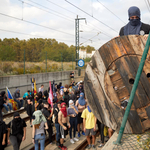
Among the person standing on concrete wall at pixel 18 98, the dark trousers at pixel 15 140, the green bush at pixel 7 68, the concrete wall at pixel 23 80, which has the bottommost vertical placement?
the dark trousers at pixel 15 140

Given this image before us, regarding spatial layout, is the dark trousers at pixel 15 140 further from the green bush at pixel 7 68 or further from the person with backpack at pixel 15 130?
the green bush at pixel 7 68

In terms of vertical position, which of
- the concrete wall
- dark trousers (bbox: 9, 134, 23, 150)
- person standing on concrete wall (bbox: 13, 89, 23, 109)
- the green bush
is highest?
the green bush

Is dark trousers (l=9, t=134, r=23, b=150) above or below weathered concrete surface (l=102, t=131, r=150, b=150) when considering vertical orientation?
below

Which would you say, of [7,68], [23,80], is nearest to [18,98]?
[23,80]

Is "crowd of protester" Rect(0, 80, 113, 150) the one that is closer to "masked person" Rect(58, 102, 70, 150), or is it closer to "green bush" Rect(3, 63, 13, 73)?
"masked person" Rect(58, 102, 70, 150)

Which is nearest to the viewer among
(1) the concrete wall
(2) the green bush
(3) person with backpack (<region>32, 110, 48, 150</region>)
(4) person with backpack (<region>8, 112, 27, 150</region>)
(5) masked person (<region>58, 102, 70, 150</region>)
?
(4) person with backpack (<region>8, 112, 27, 150</region>)

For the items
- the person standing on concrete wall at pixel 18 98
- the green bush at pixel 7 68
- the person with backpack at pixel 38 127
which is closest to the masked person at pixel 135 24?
the person with backpack at pixel 38 127

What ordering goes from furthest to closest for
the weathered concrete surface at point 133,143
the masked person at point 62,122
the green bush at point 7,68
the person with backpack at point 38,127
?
the green bush at point 7,68 → the masked person at point 62,122 → the person with backpack at point 38,127 → the weathered concrete surface at point 133,143

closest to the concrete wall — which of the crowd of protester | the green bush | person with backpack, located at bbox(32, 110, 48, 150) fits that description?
the green bush

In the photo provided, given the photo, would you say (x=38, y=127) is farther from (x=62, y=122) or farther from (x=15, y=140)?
(x=62, y=122)

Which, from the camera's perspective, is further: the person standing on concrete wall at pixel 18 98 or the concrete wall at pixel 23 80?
the concrete wall at pixel 23 80

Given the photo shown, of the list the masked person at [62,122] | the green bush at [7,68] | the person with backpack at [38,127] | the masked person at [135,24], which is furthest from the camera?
the green bush at [7,68]

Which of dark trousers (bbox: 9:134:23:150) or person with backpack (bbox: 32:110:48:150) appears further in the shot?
person with backpack (bbox: 32:110:48:150)

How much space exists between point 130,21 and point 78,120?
6.18 meters
